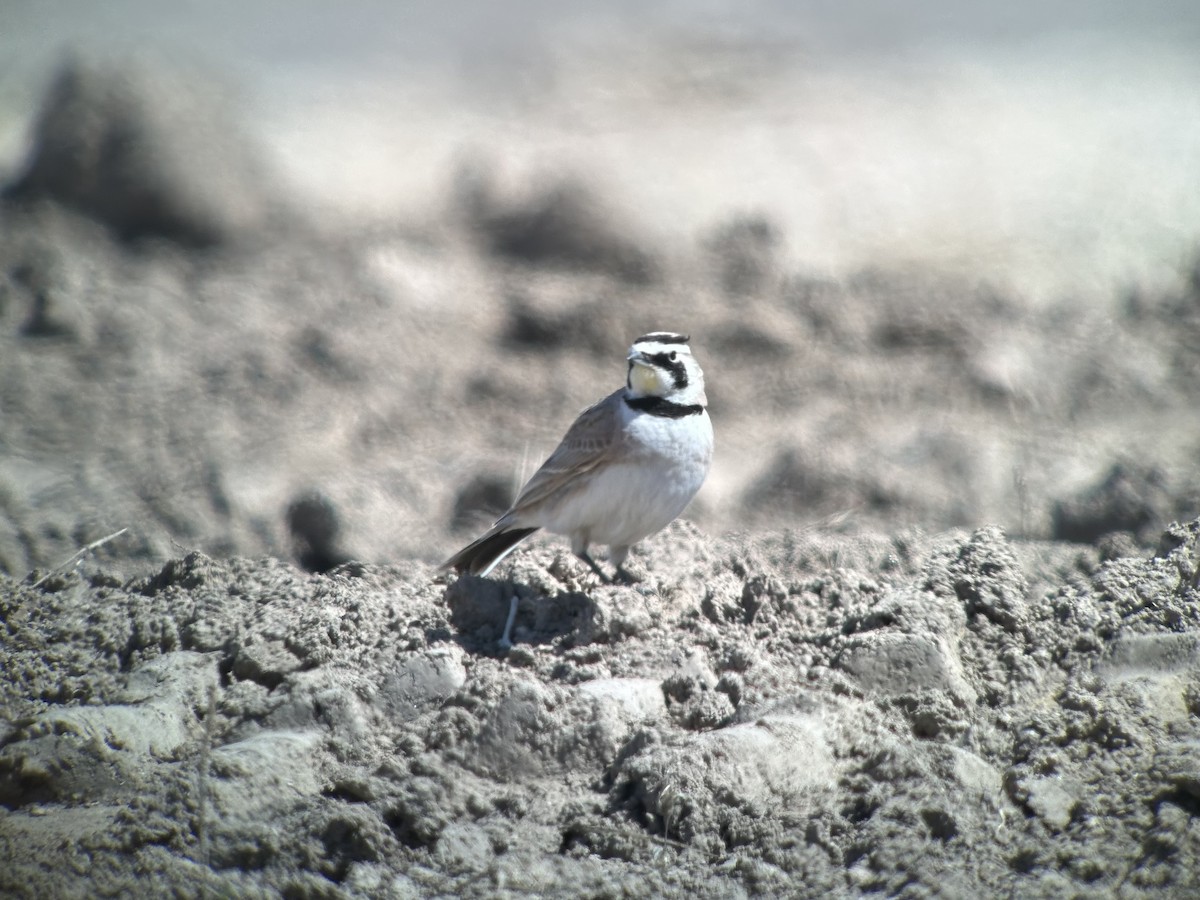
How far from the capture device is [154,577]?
15.9ft

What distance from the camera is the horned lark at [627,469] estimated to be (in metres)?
4.99

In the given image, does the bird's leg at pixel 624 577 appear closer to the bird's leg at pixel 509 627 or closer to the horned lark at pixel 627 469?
the horned lark at pixel 627 469

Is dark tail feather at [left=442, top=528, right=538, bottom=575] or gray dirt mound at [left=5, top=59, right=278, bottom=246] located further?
gray dirt mound at [left=5, top=59, right=278, bottom=246]

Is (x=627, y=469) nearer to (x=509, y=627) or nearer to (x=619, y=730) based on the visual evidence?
(x=509, y=627)

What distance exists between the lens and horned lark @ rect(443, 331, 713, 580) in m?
4.99

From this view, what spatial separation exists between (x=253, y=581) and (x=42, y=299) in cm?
426

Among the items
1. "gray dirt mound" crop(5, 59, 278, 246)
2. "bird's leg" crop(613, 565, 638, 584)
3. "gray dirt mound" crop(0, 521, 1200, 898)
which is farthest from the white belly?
"gray dirt mound" crop(5, 59, 278, 246)

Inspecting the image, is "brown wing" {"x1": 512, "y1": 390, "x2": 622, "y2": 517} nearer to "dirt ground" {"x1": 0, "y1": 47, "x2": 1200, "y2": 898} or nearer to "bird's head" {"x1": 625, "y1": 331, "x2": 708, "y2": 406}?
"bird's head" {"x1": 625, "y1": 331, "x2": 708, "y2": 406}

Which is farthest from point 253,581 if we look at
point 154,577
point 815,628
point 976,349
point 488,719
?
point 976,349

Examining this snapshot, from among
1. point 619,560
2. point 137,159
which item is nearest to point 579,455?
point 619,560

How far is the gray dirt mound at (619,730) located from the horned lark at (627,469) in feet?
0.87

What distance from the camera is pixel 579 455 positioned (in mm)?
5148

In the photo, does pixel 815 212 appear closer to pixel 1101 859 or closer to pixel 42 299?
pixel 42 299

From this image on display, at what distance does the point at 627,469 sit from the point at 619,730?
4.66 feet
